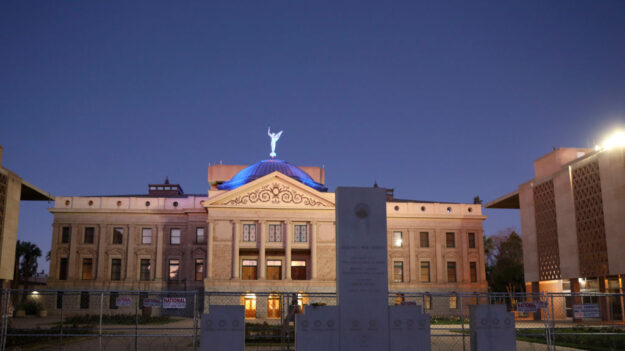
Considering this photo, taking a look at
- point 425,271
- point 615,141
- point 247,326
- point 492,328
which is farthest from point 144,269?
point 492,328

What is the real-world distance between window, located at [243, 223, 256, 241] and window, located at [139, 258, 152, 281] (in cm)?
1132

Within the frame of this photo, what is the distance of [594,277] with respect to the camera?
40.2 meters

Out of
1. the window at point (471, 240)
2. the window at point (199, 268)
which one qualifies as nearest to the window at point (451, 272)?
the window at point (471, 240)

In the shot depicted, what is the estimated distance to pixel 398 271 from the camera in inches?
2392

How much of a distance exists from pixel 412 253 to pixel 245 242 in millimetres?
17911

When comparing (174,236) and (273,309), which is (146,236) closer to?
(174,236)

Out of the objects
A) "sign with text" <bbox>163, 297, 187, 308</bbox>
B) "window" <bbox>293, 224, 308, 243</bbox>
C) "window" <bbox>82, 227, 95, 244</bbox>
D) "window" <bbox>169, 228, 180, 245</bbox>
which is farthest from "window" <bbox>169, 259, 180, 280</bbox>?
"sign with text" <bbox>163, 297, 187, 308</bbox>

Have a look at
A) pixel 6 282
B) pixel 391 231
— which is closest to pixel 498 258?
pixel 391 231

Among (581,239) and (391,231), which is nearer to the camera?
(581,239)

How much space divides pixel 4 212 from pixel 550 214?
40.4 metres

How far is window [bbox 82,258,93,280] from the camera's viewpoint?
58812 mm

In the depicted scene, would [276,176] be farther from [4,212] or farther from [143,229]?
[4,212]

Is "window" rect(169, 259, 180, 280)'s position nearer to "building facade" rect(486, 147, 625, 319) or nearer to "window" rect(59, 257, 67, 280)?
"window" rect(59, 257, 67, 280)

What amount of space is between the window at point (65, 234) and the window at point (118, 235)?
4.53m
